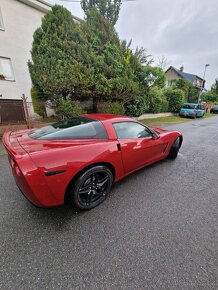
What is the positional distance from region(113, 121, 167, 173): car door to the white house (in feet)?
24.2

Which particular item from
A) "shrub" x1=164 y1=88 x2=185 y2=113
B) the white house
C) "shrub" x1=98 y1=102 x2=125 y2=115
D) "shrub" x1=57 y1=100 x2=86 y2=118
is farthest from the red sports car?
"shrub" x1=164 y1=88 x2=185 y2=113

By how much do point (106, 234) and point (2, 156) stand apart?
4.03 m

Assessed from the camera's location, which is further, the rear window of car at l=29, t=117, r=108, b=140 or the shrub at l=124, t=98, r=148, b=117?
the shrub at l=124, t=98, r=148, b=117

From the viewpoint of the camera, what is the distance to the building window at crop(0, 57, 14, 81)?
328 inches

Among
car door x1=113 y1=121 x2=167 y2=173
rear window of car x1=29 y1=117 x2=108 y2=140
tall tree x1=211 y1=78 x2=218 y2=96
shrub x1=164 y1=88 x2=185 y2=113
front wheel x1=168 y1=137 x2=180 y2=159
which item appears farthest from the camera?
tall tree x1=211 y1=78 x2=218 y2=96

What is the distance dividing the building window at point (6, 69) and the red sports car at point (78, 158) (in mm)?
8173

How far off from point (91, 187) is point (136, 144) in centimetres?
112

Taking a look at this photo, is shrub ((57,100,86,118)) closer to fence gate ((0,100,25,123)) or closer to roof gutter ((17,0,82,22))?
fence gate ((0,100,25,123))

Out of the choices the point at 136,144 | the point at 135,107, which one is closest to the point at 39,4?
the point at 135,107

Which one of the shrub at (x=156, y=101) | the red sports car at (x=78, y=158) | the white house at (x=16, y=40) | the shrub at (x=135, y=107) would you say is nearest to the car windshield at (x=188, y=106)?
the shrub at (x=156, y=101)

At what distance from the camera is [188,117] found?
1584 cm

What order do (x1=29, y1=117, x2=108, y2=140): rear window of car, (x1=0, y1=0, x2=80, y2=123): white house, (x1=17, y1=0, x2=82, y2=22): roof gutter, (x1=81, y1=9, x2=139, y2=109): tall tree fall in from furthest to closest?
(x1=17, y1=0, x2=82, y2=22): roof gutter
(x1=0, y1=0, x2=80, y2=123): white house
(x1=81, y1=9, x2=139, y2=109): tall tree
(x1=29, y1=117, x2=108, y2=140): rear window of car

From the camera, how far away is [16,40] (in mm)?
8484

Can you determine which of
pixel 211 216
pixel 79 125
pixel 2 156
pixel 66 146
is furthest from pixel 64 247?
pixel 2 156
